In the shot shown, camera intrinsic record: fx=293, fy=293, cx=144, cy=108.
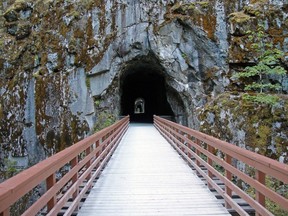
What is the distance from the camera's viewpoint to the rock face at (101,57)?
18.3 m

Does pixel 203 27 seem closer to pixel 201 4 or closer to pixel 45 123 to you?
pixel 201 4

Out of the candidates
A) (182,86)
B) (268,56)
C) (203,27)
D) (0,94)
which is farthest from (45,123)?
(268,56)

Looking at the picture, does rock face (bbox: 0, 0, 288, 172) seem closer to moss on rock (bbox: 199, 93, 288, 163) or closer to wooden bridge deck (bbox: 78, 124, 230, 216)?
moss on rock (bbox: 199, 93, 288, 163)

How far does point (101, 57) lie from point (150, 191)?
15.1 m

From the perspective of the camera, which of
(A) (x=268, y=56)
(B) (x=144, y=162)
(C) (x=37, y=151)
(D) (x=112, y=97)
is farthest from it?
(D) (x=112, y=97)

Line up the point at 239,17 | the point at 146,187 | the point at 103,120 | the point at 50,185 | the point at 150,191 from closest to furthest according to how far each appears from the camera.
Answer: the point at 50,185
the point at 150,191
the point at 146,187
the point at 239,17
the point at 103,120

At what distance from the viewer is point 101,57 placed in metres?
19.0

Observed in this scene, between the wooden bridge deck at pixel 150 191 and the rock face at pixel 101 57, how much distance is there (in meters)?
11.4

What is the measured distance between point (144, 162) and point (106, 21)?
45.9 ft

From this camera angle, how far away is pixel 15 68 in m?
19.5

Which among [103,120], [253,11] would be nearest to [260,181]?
[103,120]

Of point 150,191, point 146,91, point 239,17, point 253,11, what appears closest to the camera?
point 150,191

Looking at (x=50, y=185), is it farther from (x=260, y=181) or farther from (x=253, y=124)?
(x=253, y=124)

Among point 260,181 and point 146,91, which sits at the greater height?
point 146,91
